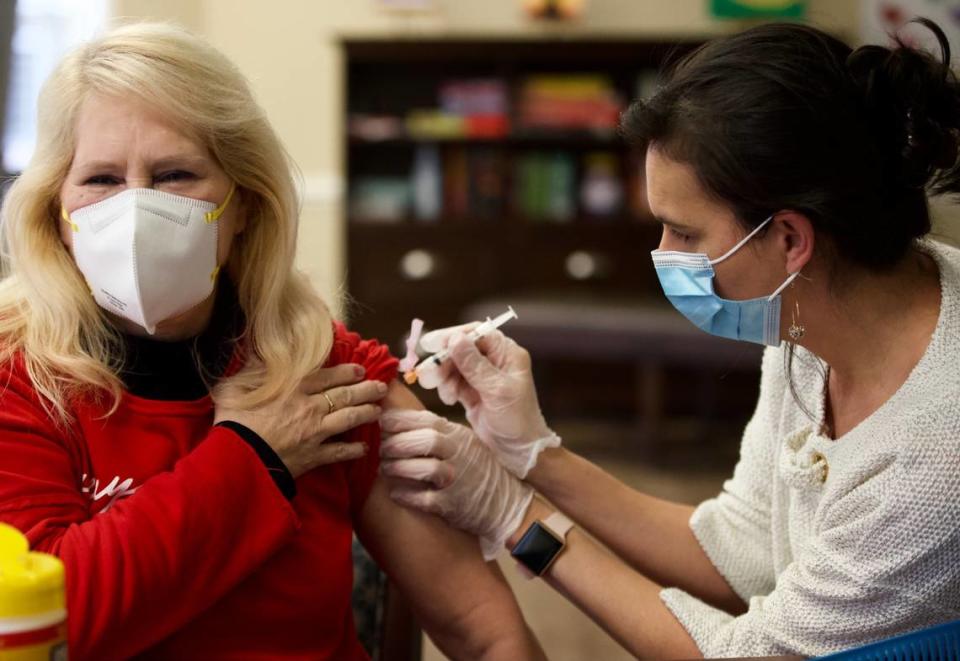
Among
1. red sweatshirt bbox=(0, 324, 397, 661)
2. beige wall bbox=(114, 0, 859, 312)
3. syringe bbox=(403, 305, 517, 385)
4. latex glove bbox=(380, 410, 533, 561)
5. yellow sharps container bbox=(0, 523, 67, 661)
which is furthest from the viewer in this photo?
beige wall bbox=(114, 0, 859, 312)

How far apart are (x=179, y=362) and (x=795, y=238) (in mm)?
794

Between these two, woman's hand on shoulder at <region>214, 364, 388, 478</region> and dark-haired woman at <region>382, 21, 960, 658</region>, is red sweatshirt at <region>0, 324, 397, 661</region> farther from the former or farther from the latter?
dark-haired woman at <region>382, 21, 960, 658</region>

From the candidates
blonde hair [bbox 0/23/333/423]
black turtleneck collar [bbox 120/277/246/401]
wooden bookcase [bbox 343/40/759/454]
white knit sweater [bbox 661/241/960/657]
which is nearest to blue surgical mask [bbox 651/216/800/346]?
white knit sweater [bbox 661/241/960/657]

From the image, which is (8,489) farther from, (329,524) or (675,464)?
(675,464)

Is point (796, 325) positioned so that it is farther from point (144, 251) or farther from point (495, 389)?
point (144, 251)

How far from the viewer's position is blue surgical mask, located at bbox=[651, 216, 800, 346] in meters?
1.39

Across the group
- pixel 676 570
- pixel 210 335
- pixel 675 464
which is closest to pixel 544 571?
pixel 676 570

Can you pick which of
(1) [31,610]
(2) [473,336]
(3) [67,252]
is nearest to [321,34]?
(2) [473,336]

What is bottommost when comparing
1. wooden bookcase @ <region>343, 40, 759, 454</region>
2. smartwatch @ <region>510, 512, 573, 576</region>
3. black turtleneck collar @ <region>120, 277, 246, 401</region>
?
wooden bookcase @ <region>343, 40, 759, 454</region>

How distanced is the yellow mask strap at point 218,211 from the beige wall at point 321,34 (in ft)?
14.8

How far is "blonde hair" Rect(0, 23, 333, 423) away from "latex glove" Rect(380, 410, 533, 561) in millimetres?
173

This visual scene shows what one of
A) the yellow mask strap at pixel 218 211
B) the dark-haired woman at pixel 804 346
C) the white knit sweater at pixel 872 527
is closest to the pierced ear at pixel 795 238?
the dark-haired woman at pixel 804 346

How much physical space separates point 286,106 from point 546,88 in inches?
60.7

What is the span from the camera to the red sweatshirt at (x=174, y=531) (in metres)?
1.06
